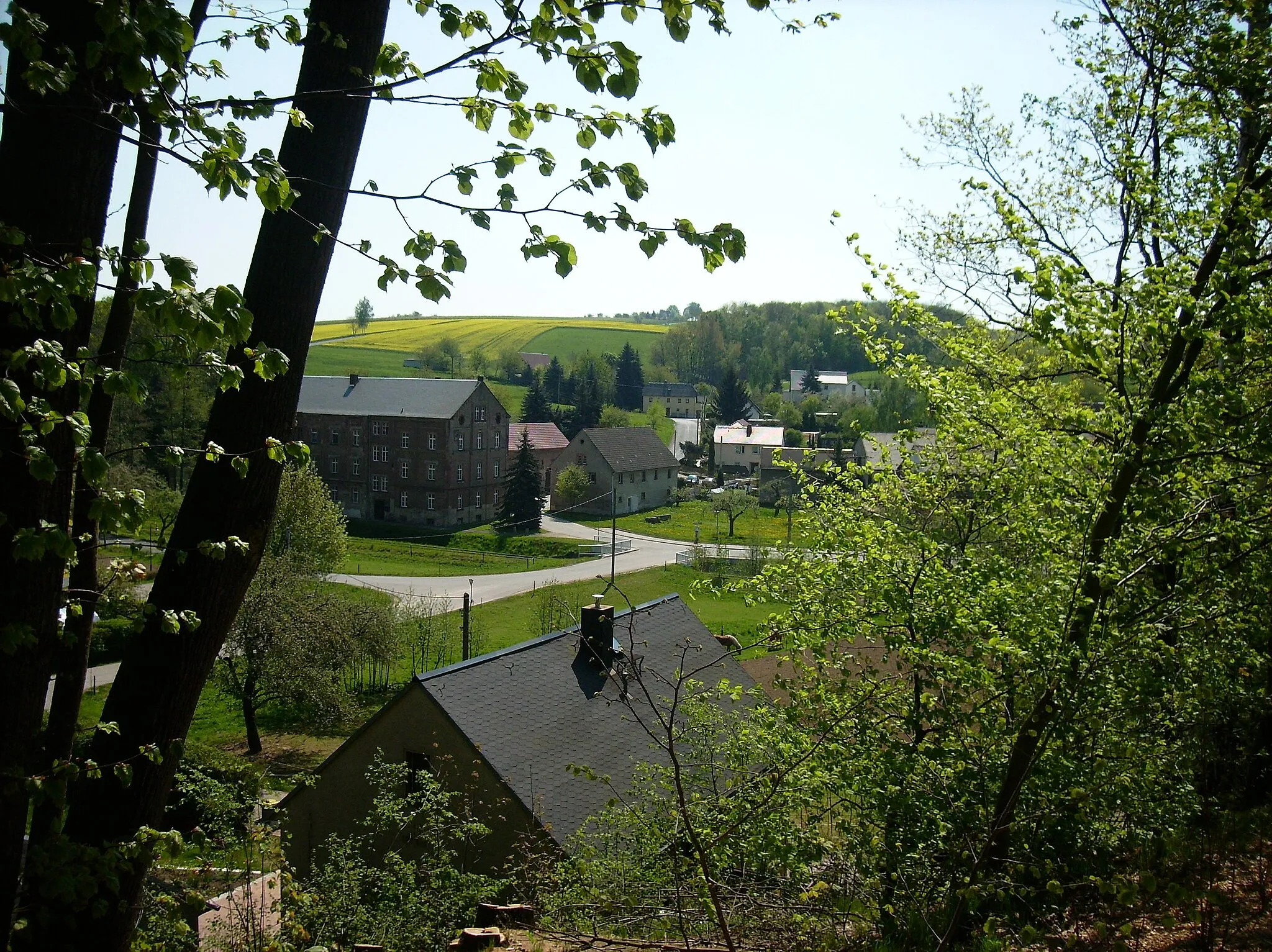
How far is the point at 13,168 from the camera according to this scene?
2.87m

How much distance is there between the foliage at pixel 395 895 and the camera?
856 centimetres

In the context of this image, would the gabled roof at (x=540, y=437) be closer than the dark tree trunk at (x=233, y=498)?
No

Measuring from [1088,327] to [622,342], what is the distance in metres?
142

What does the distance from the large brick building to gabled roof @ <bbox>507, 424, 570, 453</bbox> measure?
26.9 feet

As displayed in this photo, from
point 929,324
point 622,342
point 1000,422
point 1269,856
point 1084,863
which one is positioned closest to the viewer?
point 1269,856

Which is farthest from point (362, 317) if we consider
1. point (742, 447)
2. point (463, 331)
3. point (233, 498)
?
point (233, 498)

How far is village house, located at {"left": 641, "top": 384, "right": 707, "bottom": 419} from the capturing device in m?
117

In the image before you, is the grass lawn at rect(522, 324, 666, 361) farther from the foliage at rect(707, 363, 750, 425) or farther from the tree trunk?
the tree trunk

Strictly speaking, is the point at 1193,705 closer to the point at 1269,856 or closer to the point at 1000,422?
the point at 1269,856

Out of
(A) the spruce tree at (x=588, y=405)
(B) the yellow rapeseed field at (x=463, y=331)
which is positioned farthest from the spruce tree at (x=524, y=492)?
(B) the yellow rapeseed field at (x=463, y=331)

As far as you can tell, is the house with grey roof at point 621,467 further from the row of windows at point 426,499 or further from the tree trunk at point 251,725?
the tree trunk at point 251,725

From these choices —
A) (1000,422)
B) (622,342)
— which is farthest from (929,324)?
(622,342)

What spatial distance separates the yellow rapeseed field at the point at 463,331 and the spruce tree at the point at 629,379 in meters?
19.7

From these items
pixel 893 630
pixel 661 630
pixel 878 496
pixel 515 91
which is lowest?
pixel 661 630
